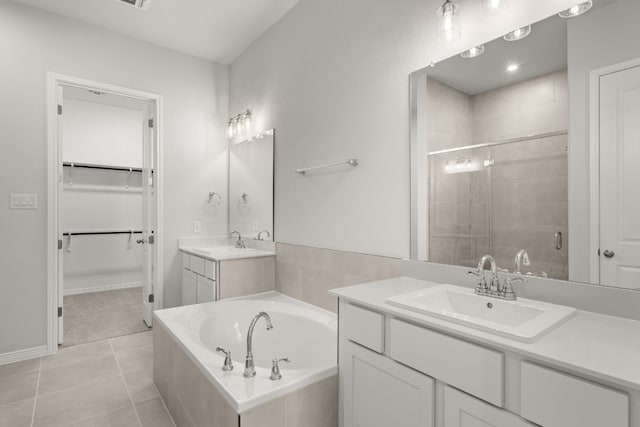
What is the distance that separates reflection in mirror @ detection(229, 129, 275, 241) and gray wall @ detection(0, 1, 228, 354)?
381 mm

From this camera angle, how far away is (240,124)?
335cm

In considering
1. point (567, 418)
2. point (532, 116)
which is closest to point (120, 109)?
point (532, 116)

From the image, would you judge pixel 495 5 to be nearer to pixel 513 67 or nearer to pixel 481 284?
pixel 513 67

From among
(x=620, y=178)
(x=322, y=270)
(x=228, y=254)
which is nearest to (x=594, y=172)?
(x=620, y=178)

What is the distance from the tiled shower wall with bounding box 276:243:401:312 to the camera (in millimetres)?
2020

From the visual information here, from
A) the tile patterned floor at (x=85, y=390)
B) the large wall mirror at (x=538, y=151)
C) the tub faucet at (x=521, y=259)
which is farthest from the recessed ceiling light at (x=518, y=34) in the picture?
the tile patterned floor at (x=85, y=390)

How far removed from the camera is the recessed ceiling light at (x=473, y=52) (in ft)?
5.09

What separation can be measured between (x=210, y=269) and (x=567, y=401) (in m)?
2.45

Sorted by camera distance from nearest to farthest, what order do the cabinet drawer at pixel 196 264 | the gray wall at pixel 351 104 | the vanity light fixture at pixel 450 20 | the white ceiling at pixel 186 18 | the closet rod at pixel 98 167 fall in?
the vanity light fixture at pixel 450 20 < the gray wall at pixel 351 104 < the white ceiling at pixel 186 18 < the cabinet drawer at pixel 196 264 < the closet rod at pixel 98 167

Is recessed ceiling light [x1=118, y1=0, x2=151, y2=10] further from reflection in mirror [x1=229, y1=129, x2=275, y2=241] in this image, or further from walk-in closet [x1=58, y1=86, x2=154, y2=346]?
walk-in closet [x1=58, y1=86, x2=154, y2=346]

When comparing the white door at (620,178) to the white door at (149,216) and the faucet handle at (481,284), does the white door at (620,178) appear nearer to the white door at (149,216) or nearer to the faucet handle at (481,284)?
the faucet handle at (481,284)

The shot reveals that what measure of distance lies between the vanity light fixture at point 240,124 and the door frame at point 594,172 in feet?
8.79

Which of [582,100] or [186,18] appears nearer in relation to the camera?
[582,100]

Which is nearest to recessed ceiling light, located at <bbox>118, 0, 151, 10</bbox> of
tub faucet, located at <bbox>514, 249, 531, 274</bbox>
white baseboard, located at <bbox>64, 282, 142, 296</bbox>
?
tub faucet, located at <bbox>514, 249, 531, 274</bbox>
